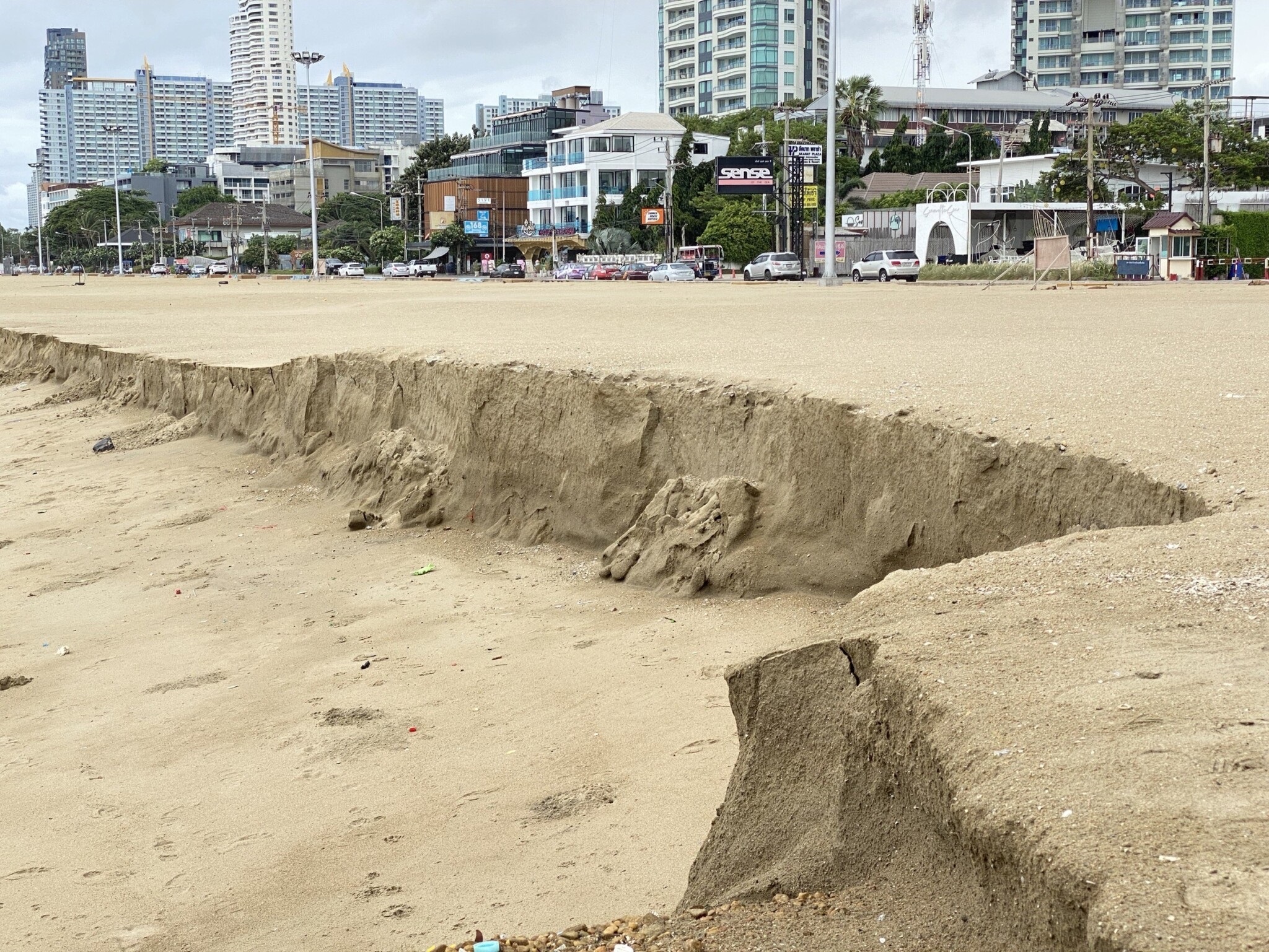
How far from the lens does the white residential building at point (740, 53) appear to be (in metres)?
128

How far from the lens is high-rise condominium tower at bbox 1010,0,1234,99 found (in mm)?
142500

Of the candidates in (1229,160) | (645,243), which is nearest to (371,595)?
(1229,160)

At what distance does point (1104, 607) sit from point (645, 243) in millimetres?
84607

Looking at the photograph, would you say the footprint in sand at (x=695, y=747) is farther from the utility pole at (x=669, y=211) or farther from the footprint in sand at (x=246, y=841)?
the utility pole at (x=669, y=211)

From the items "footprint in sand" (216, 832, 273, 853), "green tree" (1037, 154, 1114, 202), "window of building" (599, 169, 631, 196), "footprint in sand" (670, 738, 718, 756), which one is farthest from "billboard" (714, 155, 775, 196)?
"footprint in sand" (216, 832, 273, 853)

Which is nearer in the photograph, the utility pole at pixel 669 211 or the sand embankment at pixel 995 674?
the sand embankment at pixel 995 674

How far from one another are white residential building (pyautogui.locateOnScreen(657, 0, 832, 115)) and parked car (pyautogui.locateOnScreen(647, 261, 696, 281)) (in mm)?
73603

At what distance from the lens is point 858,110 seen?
102 metres

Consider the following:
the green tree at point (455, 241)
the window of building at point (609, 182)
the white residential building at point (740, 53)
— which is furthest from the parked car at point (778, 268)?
the white residential building at point (740, 53)

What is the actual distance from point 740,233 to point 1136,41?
89.3 metres

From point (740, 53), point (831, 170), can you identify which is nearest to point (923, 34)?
point (740, 53)

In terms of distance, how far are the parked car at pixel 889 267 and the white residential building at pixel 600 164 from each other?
152 ft

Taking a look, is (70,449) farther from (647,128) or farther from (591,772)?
(647,128)

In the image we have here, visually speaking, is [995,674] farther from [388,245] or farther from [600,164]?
[388,245]
